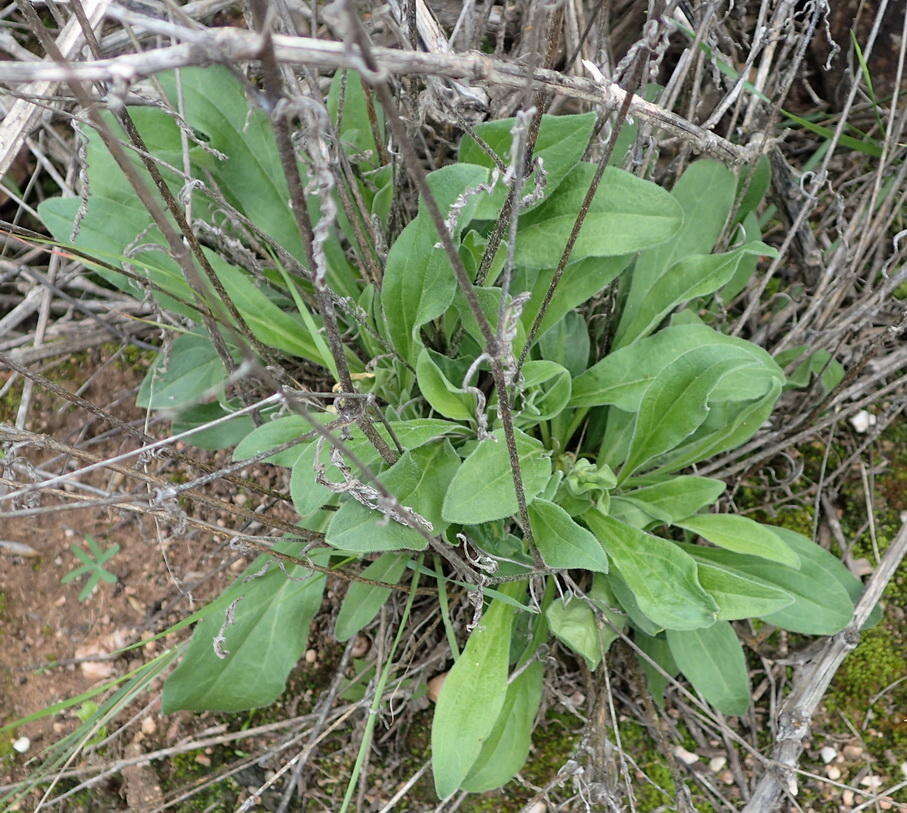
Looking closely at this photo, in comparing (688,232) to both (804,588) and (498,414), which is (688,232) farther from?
(804,588)

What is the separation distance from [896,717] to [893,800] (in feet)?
0.54

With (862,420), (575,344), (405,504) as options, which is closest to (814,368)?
→ (862,420)

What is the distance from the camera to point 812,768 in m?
1.74

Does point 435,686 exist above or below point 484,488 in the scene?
below

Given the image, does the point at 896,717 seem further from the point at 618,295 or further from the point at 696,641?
the point at 618,295

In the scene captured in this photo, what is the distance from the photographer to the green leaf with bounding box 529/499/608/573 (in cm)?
132

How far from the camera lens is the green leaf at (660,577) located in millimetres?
1323

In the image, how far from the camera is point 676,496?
5.06 feet

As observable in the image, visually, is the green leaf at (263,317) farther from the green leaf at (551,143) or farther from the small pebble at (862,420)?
the small pebble at (862,420)

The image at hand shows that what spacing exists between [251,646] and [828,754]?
1.22 meters

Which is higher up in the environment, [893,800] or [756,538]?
[756,538]

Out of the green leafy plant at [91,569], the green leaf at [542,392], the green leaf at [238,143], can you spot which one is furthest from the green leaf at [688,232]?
the green leafy plant at [91,569]

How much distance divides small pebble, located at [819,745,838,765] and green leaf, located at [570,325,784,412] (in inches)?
31.5

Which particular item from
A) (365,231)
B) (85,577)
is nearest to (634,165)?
(365,231)
